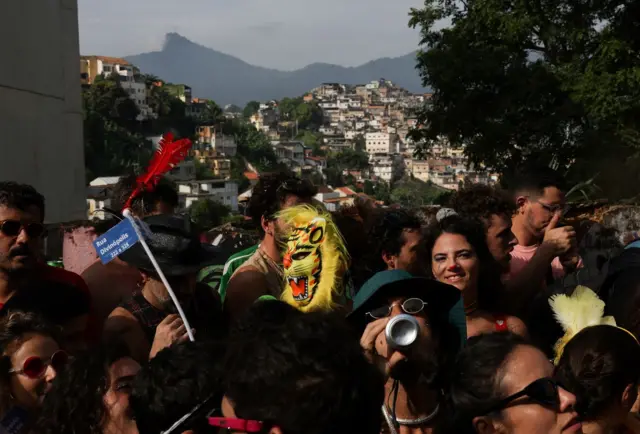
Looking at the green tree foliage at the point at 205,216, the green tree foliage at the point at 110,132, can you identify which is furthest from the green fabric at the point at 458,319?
the green tree foliage at the point at 110,132

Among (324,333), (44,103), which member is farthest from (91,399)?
(44,103)

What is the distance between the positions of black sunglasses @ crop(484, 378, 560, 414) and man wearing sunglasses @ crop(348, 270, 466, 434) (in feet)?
1.12

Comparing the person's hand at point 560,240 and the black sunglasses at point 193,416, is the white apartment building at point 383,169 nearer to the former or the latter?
the person's hand at point 560,240

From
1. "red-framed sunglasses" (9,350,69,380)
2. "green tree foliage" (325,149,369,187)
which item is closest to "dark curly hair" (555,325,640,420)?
"red-framed sunglasses" (9,350,69,380)

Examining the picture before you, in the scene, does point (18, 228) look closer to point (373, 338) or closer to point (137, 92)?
point (373, 338)

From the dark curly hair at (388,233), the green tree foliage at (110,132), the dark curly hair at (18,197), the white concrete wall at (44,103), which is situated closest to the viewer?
the dark curly hair at (18,197)

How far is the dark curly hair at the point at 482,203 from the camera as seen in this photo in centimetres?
448

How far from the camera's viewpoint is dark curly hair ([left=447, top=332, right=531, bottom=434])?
239cm

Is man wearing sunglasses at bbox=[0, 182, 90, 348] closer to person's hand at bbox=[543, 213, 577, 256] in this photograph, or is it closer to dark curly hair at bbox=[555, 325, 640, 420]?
dark curly hair at bbox=[555, 325, 640, 420]

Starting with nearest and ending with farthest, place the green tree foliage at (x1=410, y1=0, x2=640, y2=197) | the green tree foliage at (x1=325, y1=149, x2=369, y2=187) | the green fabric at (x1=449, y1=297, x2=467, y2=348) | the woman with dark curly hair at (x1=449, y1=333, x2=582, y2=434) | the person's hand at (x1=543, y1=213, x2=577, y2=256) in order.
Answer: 1. the woman with dark curly hair at (x1=449, y1=333, x2=582, y2=434)
2. the green fabric at (x1=449, y1=297, x2=467, y2=348)
3. the person's hand at (x1=543, y1=213, x2=577, y2=256)
4. the green tree foliage at (x1=410, y1=0, x2=640, y2=197)
5. the green tree foliage at (x1=325, y1=149, x2=369, y2=187)

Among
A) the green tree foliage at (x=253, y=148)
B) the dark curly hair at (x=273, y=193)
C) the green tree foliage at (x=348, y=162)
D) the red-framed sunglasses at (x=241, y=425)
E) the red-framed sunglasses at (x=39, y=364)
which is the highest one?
the dark curly hair at (x=273, y=193)

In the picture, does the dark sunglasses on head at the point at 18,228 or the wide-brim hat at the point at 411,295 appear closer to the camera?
the wide-brim hat at the point at 411,295

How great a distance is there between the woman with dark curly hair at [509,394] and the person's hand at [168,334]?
42.1 inches

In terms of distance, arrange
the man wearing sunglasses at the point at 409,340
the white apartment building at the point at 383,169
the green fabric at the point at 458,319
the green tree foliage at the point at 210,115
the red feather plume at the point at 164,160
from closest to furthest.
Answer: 1. the man wearing sunglasses at the point at 409,340
2. the green fabric at the point at 458,319
3. the red feather plume at the point at 164,160
4. the green tree foliage at the point at 210,115
5. the white apartment building at the point at 383,169
